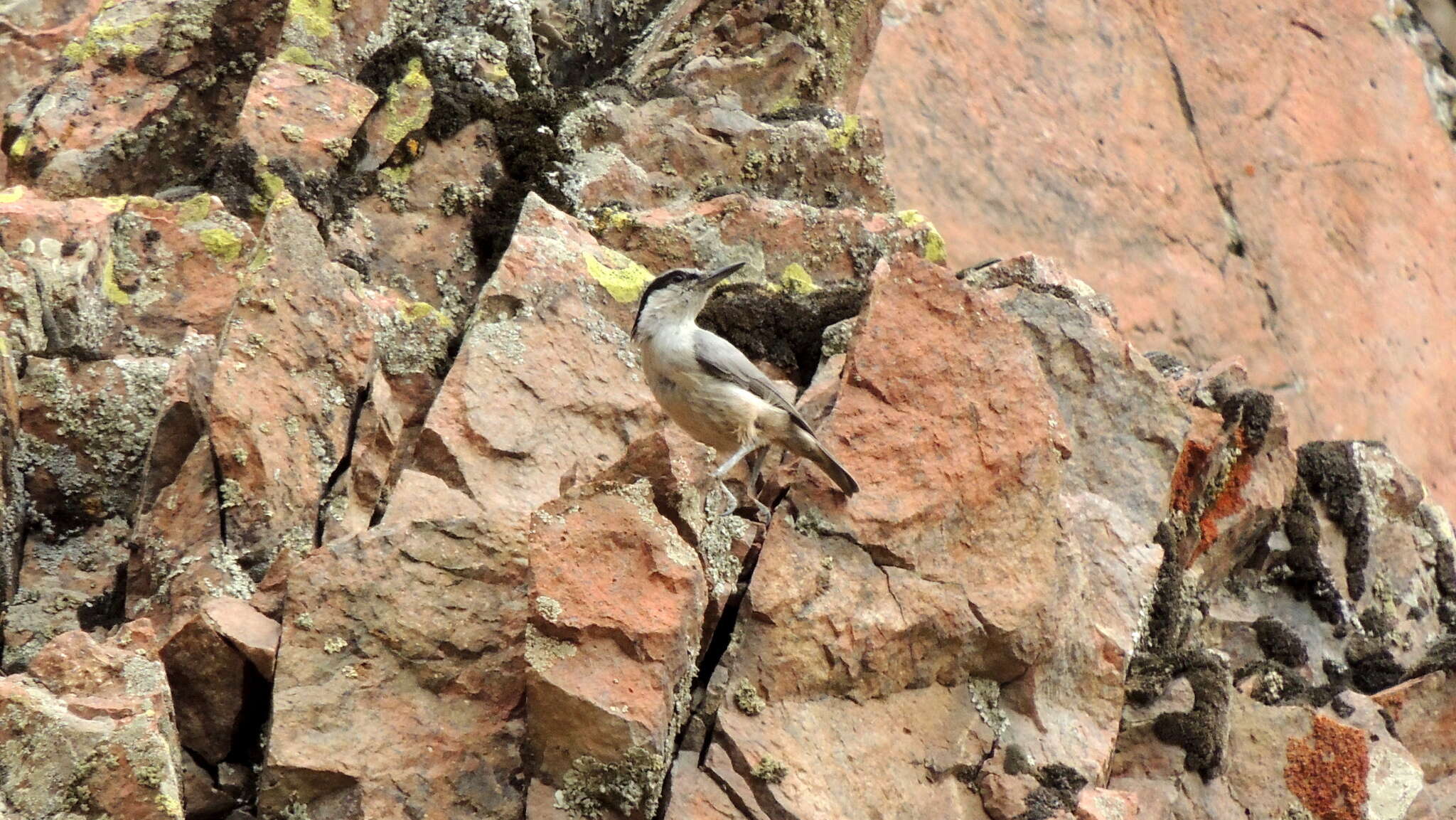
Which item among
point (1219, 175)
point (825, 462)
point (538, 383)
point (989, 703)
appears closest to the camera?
point (989, 703)

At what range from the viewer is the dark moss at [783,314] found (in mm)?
9141

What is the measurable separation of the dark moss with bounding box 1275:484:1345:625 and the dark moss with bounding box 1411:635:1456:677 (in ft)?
1.66

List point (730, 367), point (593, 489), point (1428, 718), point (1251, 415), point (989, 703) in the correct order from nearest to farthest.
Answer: point (593, 489)
point (989, 703)
point (730, 367)
point (1428, 718)
point (1251, 415)

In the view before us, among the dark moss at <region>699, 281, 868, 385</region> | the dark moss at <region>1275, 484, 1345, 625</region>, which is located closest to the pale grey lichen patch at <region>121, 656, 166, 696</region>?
the dark moss at <region>699, 281, 868, 385</region>

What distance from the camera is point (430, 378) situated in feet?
26.5

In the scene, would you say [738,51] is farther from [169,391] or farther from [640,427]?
[169,391]

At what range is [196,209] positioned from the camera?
8328 mm

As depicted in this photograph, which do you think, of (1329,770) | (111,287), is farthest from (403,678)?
(1329,770)

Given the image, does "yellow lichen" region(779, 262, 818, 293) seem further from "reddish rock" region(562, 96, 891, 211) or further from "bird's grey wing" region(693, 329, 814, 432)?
"bird's grey wing" region(693, 329, 814, 432)

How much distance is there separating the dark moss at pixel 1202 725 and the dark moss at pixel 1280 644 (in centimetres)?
120

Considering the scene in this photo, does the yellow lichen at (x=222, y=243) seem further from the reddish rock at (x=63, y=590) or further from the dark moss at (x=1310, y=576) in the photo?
the dark moss at (x=1310, y=576)

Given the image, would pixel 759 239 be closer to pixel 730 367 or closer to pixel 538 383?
pixel 730 367

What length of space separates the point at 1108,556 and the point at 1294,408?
838cm

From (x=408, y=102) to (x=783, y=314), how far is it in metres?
2.54
